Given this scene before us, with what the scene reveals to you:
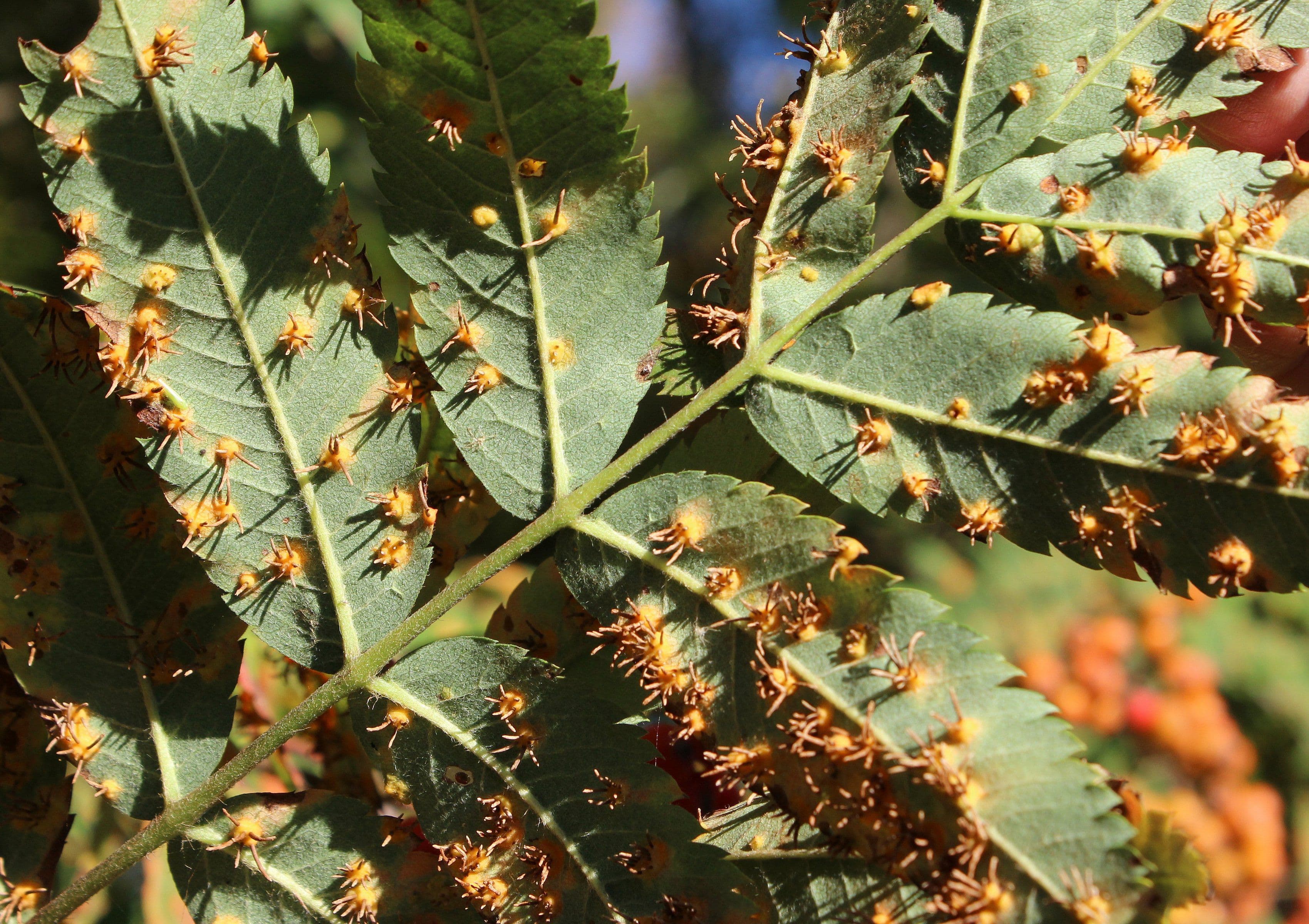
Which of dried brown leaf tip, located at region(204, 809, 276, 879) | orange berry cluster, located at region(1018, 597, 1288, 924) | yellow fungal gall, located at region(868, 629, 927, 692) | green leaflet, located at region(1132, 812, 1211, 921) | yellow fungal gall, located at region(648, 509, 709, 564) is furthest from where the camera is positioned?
orange berry cluster, located at region(1018, 597, 1288, 924)

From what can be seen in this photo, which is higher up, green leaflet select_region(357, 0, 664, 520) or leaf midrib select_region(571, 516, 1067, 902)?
green leaflet select_region(357, 0, 664, 520)

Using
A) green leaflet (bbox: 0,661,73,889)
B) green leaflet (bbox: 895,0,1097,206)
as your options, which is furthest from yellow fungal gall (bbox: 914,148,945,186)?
green leaflet (bbox: 0,661,73,889)

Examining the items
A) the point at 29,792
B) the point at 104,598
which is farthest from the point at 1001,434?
the point at 29,792

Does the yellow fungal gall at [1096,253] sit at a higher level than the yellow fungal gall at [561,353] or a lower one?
lower

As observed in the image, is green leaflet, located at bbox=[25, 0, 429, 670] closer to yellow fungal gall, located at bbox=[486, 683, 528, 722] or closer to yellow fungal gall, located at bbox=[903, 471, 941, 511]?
yellow fungal gall, located at bbox=[486, 683, 528, 722]

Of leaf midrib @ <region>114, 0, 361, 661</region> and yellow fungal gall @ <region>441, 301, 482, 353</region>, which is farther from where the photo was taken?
yellow fungal gall @ <region>441, 301, 482, 353</region>

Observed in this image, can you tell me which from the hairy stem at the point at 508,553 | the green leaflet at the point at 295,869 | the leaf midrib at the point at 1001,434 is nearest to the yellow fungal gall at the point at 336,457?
the hairy stem at the point at 508,553

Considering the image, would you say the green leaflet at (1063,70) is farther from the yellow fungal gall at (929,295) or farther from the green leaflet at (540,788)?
the green leaflet at (540,788)
